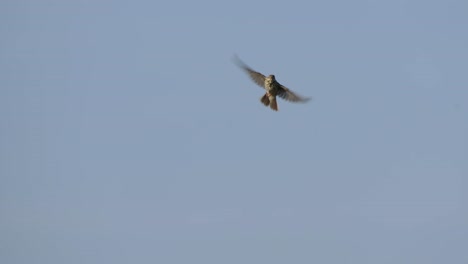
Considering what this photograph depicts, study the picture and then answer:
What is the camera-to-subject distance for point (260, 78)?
116ft

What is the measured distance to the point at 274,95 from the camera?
3525 cm

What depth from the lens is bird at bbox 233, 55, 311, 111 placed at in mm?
35156

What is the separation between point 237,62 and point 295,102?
9.48 ft

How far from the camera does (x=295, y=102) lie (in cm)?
3503

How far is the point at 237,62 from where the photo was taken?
33.6 metres

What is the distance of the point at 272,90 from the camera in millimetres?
35156

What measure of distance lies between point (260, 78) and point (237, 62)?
1.97 m

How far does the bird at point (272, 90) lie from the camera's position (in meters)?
35.2

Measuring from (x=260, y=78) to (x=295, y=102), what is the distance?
62.4 inches

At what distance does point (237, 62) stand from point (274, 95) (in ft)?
7.84

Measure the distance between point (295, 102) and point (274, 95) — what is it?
32.8 inches
